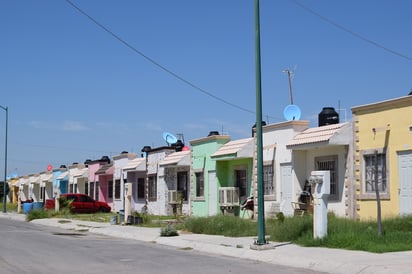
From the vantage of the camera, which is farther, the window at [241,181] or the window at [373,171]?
the window at [241,181]

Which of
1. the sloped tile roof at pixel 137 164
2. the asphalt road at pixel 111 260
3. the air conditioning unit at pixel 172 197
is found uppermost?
the sloped tile roof at pixel 137 164

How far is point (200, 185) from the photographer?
33812 mm

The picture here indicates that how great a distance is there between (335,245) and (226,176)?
15914 millimetres

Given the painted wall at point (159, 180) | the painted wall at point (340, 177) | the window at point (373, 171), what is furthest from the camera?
the painted wall at point (159, 180)

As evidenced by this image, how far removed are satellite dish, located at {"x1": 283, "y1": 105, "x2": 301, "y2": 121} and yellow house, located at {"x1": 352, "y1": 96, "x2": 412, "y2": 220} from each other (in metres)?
4.68

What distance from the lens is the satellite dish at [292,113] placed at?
2694cm

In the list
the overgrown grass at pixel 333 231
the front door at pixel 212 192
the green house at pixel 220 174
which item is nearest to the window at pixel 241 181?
the green house at pixel 220 174

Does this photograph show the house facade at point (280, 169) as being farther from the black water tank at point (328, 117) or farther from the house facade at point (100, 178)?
the house facade at point (100, 178)

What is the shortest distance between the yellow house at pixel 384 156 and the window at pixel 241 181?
8588mm

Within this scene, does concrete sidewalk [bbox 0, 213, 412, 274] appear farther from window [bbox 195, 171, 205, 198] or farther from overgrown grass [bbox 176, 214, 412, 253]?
window [bbox 195, 171, 205, 198]

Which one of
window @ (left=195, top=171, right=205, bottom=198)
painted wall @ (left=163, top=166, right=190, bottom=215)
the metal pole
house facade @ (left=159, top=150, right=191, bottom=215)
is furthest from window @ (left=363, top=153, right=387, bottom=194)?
painted wall @ (left=163, top=166, right=190, bottom=215)

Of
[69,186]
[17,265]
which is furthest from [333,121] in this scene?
[69,186]

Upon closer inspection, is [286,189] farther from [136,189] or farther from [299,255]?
[136,189]

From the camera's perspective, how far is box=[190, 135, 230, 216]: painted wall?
3209cm
